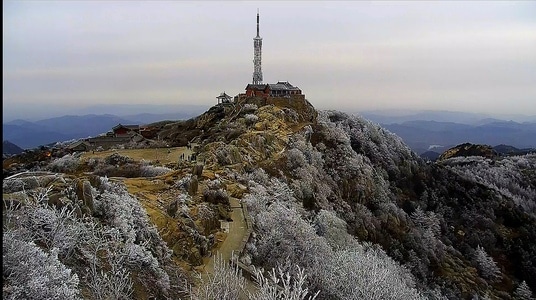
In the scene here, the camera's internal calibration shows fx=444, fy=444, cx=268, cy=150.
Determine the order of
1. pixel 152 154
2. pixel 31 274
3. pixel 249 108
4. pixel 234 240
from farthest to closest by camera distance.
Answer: pixel 249 108 < pixel 152 154 < pixel 234 240 < pixel 31 274

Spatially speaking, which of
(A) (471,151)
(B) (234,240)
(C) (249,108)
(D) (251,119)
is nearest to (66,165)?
(D) (251,119)

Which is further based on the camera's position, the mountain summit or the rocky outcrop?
the rocky outcrop

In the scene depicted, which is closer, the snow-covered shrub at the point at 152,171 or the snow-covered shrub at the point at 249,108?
the snow-covered shrub at the point at 152,171

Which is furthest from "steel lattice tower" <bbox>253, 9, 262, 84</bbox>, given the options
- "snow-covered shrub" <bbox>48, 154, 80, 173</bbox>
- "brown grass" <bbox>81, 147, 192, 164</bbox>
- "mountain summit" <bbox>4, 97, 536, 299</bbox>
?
"snow-covered shrub" <bbox>48, 154, 80, 173</bbox>

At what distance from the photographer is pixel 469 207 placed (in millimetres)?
48875

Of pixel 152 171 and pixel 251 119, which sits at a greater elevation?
pixel 251 119

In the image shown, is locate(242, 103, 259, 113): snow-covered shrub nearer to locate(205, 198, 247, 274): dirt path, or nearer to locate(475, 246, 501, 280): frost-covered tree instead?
locate(475, 246, 501, 280): frost-covered tree

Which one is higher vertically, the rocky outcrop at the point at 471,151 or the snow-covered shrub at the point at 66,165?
the snow-covered shrub at the point at 66,165

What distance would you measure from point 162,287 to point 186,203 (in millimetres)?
7915

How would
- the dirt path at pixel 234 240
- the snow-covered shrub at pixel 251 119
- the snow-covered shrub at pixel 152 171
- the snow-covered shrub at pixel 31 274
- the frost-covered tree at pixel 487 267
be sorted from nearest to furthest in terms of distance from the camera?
the snow-covered shrub at pixel 31 274 < the dirt path at pixel 234 240 < the snow-covered shrub at pixel 152 171 < the frost-covered tree at pixel 487 267 < the snow-covered shrub at pixel 251 119

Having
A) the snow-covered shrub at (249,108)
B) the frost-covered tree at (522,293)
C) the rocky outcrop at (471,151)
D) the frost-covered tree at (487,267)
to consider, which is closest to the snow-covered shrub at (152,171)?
the snow-covered shrub at (249,108)

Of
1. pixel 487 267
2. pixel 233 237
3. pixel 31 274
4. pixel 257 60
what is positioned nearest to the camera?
pixel 31 274

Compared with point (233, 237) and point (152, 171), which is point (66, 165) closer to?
point (152, 171)

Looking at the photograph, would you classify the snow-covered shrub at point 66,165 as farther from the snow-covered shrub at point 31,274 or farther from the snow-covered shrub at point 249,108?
the snow-covered shrub at point 31,274
